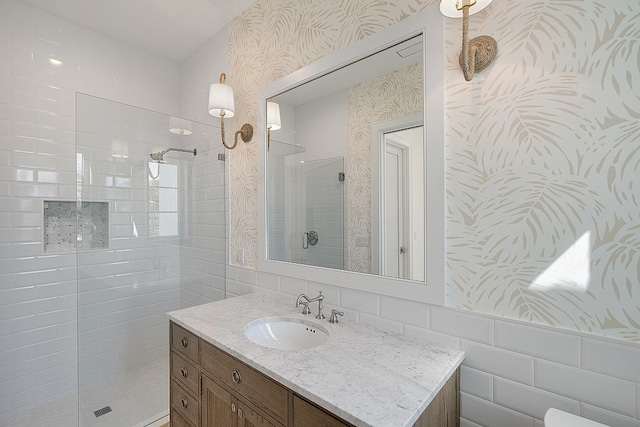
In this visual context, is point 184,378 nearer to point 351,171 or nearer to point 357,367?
point 357,367

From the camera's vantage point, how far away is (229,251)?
7.20 ft

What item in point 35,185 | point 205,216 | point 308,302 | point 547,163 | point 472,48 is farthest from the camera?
point 205,216

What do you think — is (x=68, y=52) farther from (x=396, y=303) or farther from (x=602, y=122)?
(x=602, y=122)

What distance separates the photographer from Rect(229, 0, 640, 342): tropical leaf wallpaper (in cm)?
82

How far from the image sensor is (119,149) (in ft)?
6.57

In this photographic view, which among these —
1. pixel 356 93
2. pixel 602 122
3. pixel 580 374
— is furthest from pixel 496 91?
pixel 580 374

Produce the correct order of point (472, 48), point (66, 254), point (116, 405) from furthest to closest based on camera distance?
point (66, 254), point (116, 405), point (472, 48)


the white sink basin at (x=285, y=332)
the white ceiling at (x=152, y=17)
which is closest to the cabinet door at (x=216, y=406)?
the white sink basin at (x=285, y=332)

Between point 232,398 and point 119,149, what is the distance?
5.74 ft

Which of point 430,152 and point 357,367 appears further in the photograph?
point 430,152

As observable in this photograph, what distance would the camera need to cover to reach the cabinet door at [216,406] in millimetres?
1170

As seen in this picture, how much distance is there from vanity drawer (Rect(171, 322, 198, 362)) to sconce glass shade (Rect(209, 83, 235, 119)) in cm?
130

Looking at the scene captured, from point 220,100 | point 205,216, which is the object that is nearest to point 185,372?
point 205,216

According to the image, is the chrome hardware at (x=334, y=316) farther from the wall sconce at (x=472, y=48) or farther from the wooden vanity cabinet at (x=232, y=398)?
the wall sconce at (x=472, y=48)
